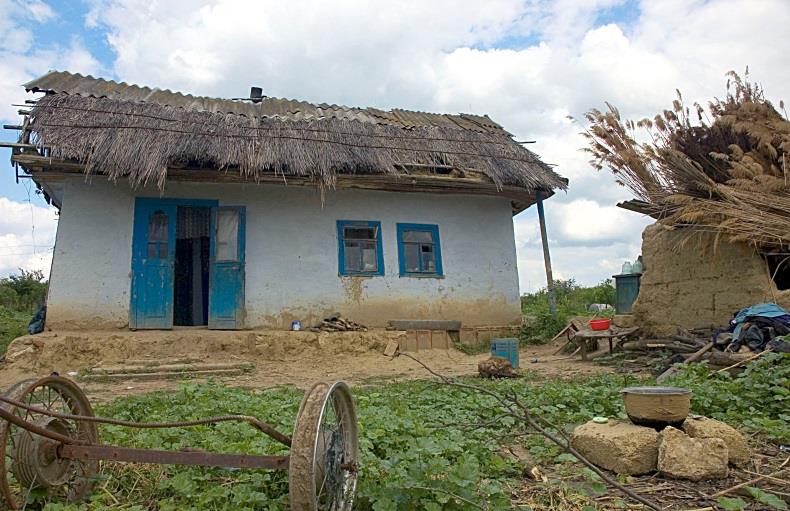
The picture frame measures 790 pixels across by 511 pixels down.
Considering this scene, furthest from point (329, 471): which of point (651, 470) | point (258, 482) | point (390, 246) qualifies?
point (390, 246)

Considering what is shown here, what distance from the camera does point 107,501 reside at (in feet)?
8.30

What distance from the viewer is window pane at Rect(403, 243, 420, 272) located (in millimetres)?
10227

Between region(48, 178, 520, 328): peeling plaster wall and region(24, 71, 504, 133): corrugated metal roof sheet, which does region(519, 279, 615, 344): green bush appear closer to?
region(48, 178, 520, 328): peeling plaster wall

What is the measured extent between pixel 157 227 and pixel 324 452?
7796mm

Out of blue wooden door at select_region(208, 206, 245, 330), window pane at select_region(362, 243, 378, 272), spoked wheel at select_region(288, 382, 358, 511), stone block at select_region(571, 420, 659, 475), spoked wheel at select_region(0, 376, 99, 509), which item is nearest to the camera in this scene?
spoked wheel at select_region(288, 382, 358, 511)

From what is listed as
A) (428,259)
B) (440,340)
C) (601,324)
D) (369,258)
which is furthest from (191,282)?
(601,324)

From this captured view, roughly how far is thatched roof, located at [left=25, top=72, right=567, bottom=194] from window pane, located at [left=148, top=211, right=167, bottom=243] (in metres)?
0.88

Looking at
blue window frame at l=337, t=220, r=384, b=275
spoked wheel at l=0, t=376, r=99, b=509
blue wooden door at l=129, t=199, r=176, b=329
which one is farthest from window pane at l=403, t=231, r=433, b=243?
spoked wheel at l=0, t=376, r=99, b=509

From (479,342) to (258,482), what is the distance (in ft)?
25.7

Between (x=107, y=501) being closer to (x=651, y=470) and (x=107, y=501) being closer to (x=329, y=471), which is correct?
(x=329, y=471)

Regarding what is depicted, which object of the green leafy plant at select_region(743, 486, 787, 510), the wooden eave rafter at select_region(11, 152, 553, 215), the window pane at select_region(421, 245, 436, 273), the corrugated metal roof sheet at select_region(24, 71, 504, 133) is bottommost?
the green leafy plant at select_region(743, 486, 787, 510)

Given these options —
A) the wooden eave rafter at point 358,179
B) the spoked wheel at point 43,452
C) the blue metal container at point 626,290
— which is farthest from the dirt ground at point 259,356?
the spoked wheel at point 43,452

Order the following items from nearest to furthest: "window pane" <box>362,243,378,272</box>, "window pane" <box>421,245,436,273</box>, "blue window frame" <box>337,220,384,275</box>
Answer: "blue window frame" <box>337,220,384,275</box> < "window pane" <box>362,243,378,272</box> < "window pane" <box>421,245,436,273</box>

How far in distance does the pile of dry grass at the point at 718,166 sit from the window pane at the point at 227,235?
5.80m
